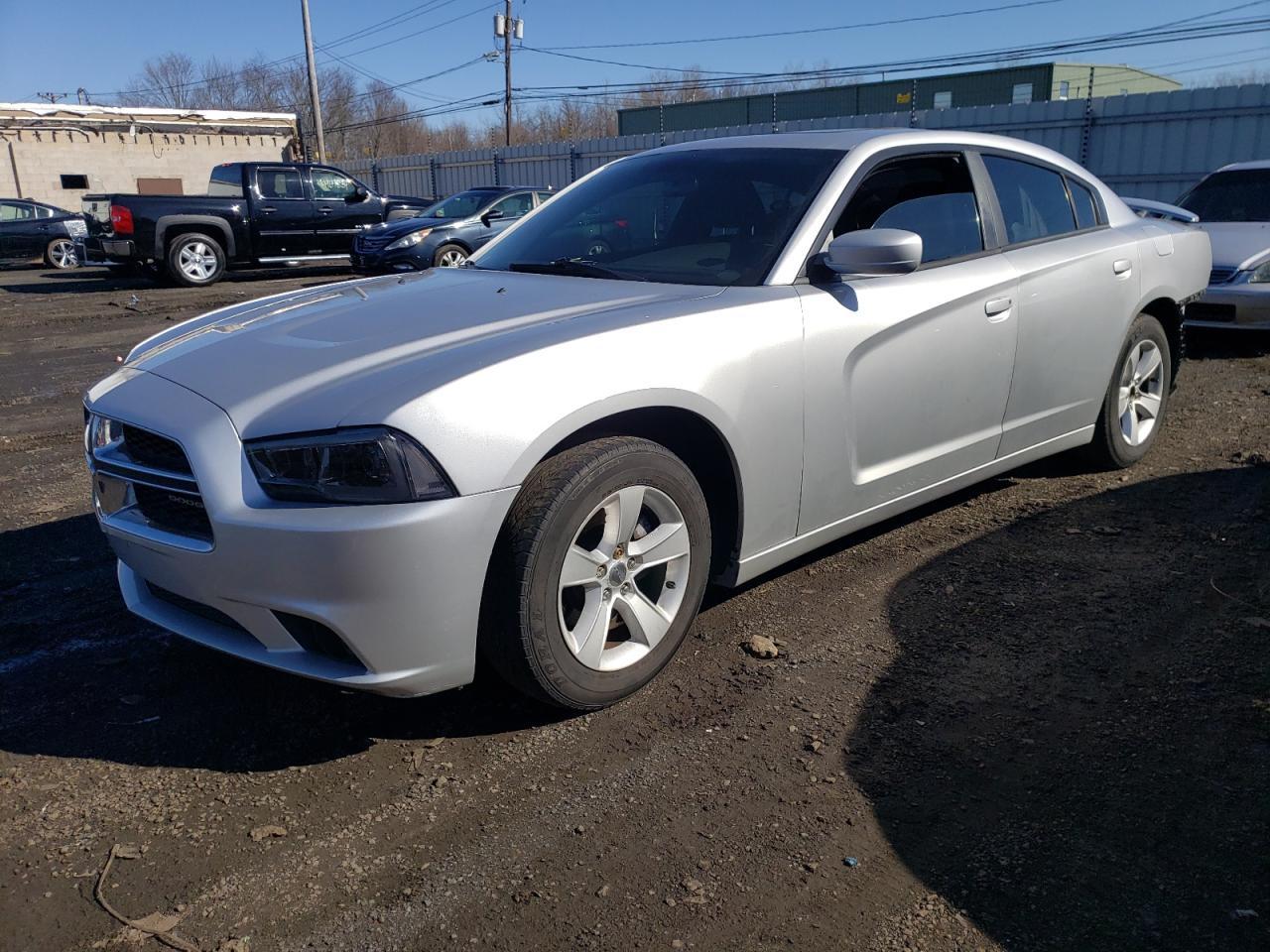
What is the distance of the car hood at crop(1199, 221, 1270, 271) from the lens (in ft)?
27.2

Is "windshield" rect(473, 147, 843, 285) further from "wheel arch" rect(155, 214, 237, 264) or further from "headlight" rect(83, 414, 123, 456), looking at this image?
"wheel arch" rect(155, 214, 237, 264)

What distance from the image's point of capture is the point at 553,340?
2.85 metres

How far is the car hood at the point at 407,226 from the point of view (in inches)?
601

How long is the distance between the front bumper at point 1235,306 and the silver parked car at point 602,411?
446 centimetres

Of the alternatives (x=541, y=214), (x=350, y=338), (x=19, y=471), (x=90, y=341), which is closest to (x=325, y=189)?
(x=90, y=341)

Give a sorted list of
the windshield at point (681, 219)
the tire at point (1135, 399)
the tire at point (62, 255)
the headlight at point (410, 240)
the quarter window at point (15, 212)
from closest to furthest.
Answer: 1. the windshield at point (681, 219)
2. the tire at point (1135, 399)
3. the headlight at point (410, 240)
4. the quarter window at point (15, 212)
5. the tire at point (62, 255)

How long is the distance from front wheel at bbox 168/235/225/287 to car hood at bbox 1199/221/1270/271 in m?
14.2

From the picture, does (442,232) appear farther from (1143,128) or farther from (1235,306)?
(1143,128)

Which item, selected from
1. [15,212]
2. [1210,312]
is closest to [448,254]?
[1210,312]

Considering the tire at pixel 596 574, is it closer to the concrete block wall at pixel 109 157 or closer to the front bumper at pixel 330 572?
the front bumper at pixel 330 572

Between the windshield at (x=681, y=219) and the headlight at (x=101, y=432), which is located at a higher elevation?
the windshield at (x=681, y=219)

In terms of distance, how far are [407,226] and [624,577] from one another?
13.4 m

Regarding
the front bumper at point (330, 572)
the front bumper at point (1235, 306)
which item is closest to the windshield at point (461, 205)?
the front bumper at point (1235, 306)

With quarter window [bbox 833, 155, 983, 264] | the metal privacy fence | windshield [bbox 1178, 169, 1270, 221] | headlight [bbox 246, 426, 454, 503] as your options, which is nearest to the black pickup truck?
the metal privacy fence
